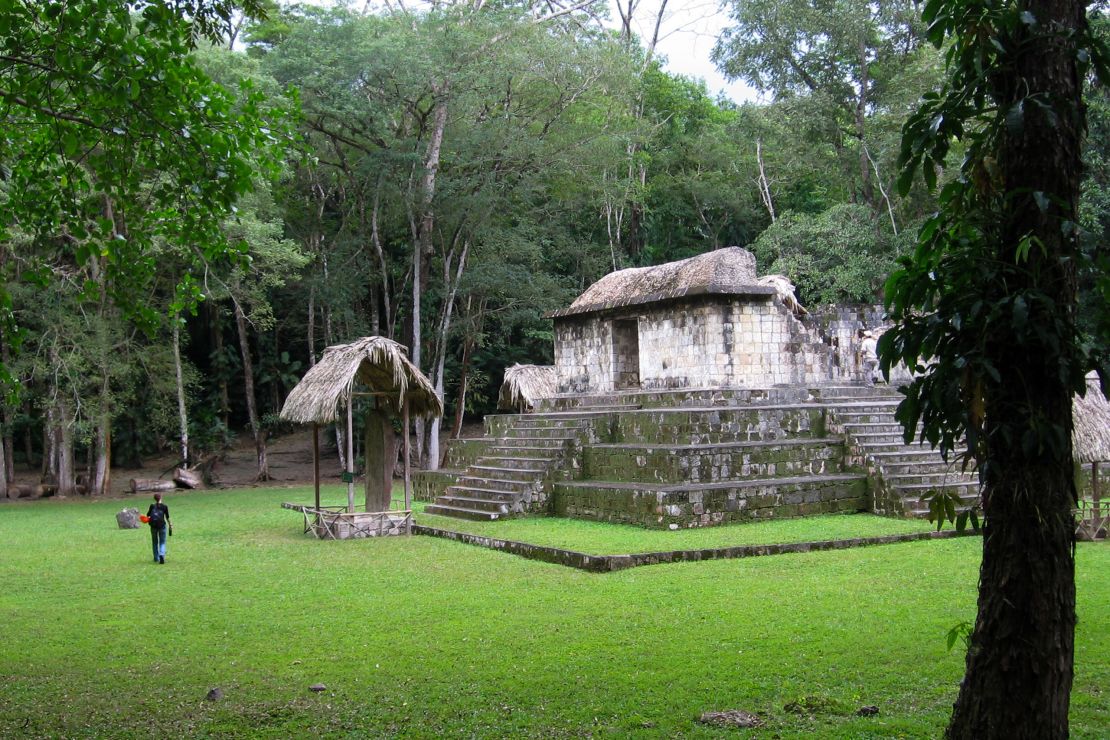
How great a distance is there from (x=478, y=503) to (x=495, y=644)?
7.33m

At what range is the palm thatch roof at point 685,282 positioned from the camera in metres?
13.8

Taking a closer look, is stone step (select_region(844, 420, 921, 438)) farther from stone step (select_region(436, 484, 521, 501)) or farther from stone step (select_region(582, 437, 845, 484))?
stone step (select_region(436, 484, 521, 501))

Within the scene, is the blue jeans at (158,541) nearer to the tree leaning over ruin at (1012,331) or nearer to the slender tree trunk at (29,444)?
the tree leaning over ruin at (1012,331)

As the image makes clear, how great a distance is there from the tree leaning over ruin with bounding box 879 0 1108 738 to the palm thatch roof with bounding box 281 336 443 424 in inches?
339

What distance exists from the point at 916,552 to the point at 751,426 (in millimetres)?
3808

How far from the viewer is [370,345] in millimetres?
11320

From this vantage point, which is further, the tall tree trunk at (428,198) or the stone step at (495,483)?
the tall tree trunk at (428,198)

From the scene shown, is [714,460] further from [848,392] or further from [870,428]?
[848,392]

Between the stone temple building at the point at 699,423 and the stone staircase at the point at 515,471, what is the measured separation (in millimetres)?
26

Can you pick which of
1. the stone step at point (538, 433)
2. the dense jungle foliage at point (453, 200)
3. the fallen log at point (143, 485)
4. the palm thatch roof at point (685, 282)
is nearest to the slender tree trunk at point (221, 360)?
the dense jungle foliage at point (453, 200)

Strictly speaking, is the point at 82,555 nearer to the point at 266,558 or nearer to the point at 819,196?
the point at 266,558

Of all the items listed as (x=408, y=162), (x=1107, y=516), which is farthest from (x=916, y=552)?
(x=408, y=162)

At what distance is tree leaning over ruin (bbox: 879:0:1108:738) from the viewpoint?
3035 millimetres

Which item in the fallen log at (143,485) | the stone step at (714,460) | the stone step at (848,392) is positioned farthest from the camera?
the fallen log at (143,485)
